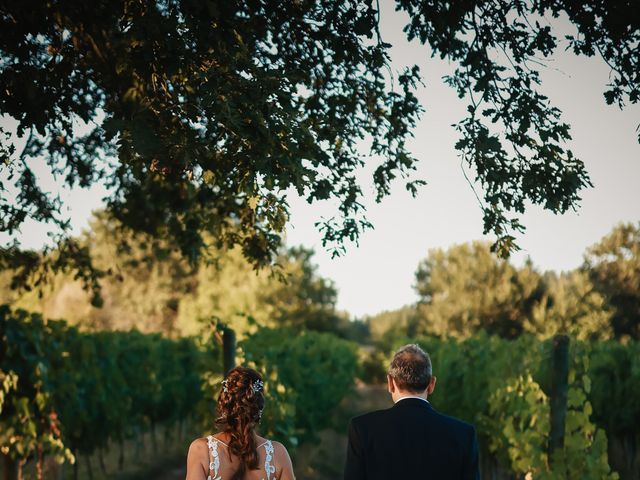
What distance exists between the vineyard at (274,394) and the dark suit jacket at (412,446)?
529cm

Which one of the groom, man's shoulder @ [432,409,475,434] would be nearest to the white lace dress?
the groom

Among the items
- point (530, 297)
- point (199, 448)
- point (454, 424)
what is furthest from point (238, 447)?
point (530, 297)

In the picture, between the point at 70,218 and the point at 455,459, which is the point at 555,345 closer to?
the point at 455,459

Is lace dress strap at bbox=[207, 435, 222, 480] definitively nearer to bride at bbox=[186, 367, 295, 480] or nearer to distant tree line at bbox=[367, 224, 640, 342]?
bride at bbox=[186, 367, 295, 480]

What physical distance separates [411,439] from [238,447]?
103cm

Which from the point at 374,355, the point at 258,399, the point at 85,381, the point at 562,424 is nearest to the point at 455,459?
the point at 258,399

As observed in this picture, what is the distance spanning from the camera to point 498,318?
56844 millimetres

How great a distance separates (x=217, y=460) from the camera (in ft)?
13.9

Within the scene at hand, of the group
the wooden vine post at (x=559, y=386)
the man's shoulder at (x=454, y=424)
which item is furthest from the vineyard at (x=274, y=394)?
the man's shoulder at (x=454, y=424)

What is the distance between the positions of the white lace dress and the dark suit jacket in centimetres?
62

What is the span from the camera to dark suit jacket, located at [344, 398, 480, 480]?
3.78 meters

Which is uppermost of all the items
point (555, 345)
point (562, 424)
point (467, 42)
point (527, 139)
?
point (467, 42)

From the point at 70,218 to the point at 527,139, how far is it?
6.57 m

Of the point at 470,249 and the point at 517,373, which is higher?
the point at 470,249
